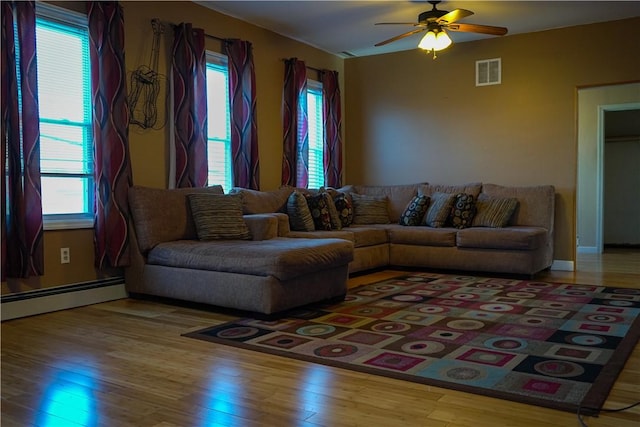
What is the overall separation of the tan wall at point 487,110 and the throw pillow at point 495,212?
61cm

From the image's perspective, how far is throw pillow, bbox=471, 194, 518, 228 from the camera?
569cm

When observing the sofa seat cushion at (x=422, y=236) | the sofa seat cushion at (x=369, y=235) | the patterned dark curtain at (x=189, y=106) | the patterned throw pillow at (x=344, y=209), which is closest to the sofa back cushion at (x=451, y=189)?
the sofa seat cushion at (x=422, y=236)

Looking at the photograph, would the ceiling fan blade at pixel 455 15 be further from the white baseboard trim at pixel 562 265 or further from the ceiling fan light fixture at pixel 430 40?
the white baseboard trim at pixel 562 265

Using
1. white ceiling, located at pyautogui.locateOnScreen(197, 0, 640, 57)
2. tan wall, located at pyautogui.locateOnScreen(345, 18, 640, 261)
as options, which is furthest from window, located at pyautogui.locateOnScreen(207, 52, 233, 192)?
tan wall, located at pyautogui.locateOnScreen(345, 18, 640, 261)

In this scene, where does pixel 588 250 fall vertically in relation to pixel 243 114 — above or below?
below

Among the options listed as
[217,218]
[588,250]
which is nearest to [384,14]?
[217,218]

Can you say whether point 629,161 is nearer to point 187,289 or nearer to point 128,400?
point 187,289

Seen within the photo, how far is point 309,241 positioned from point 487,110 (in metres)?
3.49

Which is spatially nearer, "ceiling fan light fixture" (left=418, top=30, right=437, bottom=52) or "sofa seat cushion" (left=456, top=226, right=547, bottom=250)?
"ceiling fan light fixture" (left=418, top=30, right=437, bottom=52)

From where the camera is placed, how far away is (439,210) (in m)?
5.99

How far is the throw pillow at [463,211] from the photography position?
19.0 ft

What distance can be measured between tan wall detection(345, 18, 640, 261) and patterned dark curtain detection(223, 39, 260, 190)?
83.0 inches

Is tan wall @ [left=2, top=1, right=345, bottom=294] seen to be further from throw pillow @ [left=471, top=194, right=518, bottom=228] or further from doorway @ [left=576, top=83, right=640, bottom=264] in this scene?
doorway @ [left=576, top=83, right=640, bottom=264]

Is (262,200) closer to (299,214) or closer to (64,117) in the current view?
(299,214)
